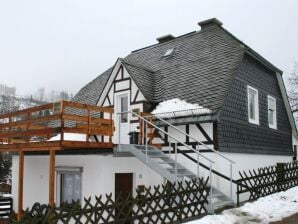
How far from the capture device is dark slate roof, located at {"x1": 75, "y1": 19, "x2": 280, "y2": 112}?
1409cm

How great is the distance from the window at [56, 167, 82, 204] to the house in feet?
0.14

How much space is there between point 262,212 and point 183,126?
4384 mm

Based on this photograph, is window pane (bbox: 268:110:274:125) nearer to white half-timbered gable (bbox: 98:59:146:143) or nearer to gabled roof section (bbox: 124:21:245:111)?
gabled roof section (bbox: 124:21:245:111)

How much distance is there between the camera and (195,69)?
620 inches

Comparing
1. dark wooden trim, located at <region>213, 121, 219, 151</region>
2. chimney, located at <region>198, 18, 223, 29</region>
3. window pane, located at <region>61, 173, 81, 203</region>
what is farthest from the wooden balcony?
chimney, located at <region>198, 18, 223, 29</region>

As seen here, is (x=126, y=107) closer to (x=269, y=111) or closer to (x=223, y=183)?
(x=223, y=183)

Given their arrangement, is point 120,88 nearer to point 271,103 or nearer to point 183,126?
point 183,126

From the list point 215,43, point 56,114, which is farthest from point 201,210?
point 215,43

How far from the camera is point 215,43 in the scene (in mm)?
16844

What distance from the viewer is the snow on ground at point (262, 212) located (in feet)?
32.4

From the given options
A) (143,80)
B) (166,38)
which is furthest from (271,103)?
(166,38)

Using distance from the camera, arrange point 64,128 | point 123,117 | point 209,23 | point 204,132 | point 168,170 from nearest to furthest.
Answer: point 64,128 → point 168,170 → point 204,132 → point 123,117 → point 209,23

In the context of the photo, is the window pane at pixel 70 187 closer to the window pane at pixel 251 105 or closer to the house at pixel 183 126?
the house at pixel 183 126

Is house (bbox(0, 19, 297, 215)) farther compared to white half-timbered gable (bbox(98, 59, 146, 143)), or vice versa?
white half-timbered gable (bbox(98, 59, 146, 143))
